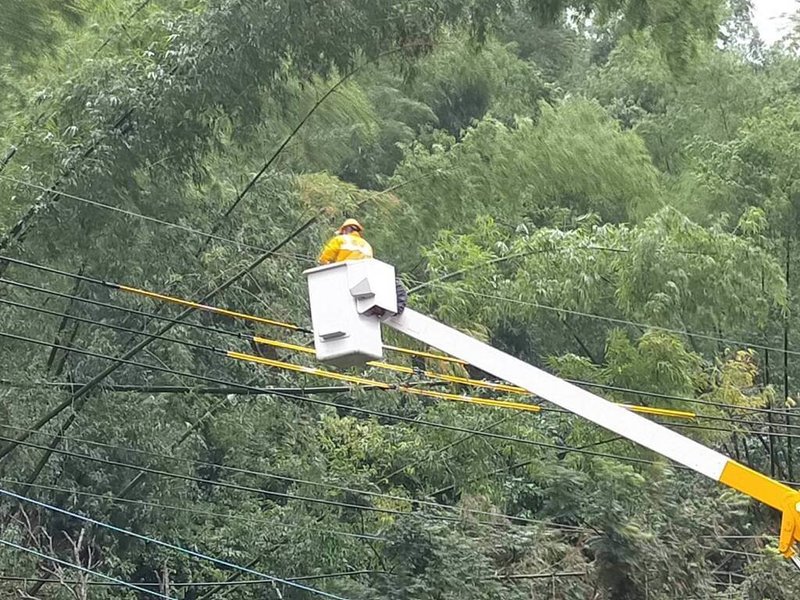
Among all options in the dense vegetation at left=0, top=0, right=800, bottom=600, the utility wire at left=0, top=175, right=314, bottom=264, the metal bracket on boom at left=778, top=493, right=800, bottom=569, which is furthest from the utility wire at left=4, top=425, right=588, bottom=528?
the metal bracket on boom at left=778, top=493, right=800, bottom=569

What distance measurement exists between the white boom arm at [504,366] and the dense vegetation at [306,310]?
175cm

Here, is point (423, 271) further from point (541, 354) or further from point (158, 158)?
point (158, 158)

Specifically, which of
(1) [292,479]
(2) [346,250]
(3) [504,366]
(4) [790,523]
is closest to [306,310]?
(1) [292,479]

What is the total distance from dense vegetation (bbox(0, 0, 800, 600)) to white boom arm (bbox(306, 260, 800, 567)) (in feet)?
5.74

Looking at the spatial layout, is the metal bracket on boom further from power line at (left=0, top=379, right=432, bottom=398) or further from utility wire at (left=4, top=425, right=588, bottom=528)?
utility wire at (left=4, top=425, right=588, bottom=528)

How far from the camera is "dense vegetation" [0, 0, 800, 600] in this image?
6.64 meters

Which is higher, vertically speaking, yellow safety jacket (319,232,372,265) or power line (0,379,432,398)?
yellow safety jacket (319,232,372,265)

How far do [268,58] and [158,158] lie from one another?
886 mm

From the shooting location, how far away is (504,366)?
4016mm

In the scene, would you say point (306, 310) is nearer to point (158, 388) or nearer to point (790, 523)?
point (158, 388)

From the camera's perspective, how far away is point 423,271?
9.92 metres

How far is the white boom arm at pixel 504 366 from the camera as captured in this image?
3926 millimetres

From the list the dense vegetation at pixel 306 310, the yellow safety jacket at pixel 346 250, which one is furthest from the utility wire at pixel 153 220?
the yellow safety jacket at pixel 346 250

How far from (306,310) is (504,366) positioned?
13.9 feet
